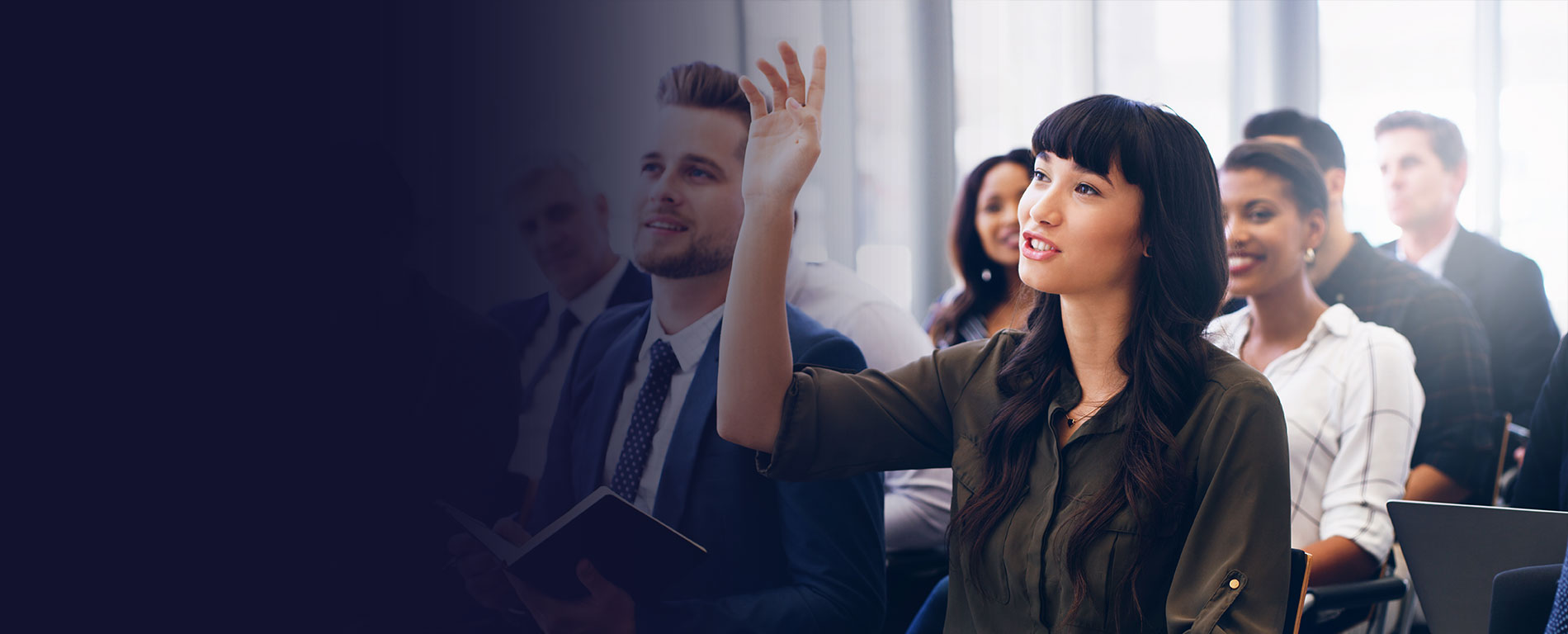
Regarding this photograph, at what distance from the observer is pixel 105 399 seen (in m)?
1.19

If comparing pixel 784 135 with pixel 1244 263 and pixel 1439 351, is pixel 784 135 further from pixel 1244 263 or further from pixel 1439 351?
pixel 1439 351

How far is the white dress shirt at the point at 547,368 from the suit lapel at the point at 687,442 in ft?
0.61

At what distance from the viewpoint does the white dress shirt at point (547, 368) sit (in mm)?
1481

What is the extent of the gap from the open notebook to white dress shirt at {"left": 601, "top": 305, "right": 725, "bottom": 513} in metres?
0.13

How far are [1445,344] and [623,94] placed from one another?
231cm

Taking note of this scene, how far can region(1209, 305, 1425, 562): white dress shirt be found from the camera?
2.08 m

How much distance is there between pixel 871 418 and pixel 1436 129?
3.29 metres

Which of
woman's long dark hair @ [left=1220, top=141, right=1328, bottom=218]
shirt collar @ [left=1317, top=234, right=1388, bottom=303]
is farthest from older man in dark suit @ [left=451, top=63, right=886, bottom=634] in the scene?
shirt collar @ [left=1317, top=234, right=1388, bottom=303]

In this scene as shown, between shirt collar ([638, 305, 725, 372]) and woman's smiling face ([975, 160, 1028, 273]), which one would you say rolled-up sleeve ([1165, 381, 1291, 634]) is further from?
woman's smiling face ([975, 160, 1028, 273])

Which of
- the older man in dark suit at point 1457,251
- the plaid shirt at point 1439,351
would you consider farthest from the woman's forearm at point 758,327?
the older man in dark suit at point 1457,251

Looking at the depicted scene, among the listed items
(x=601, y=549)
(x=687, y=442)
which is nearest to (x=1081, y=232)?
(x=687, y=442)

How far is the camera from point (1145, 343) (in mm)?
1297

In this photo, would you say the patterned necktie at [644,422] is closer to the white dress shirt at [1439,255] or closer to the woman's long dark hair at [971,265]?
the woman's long dark hair at [971,265]

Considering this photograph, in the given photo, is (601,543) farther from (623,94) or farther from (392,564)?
(623,94)
